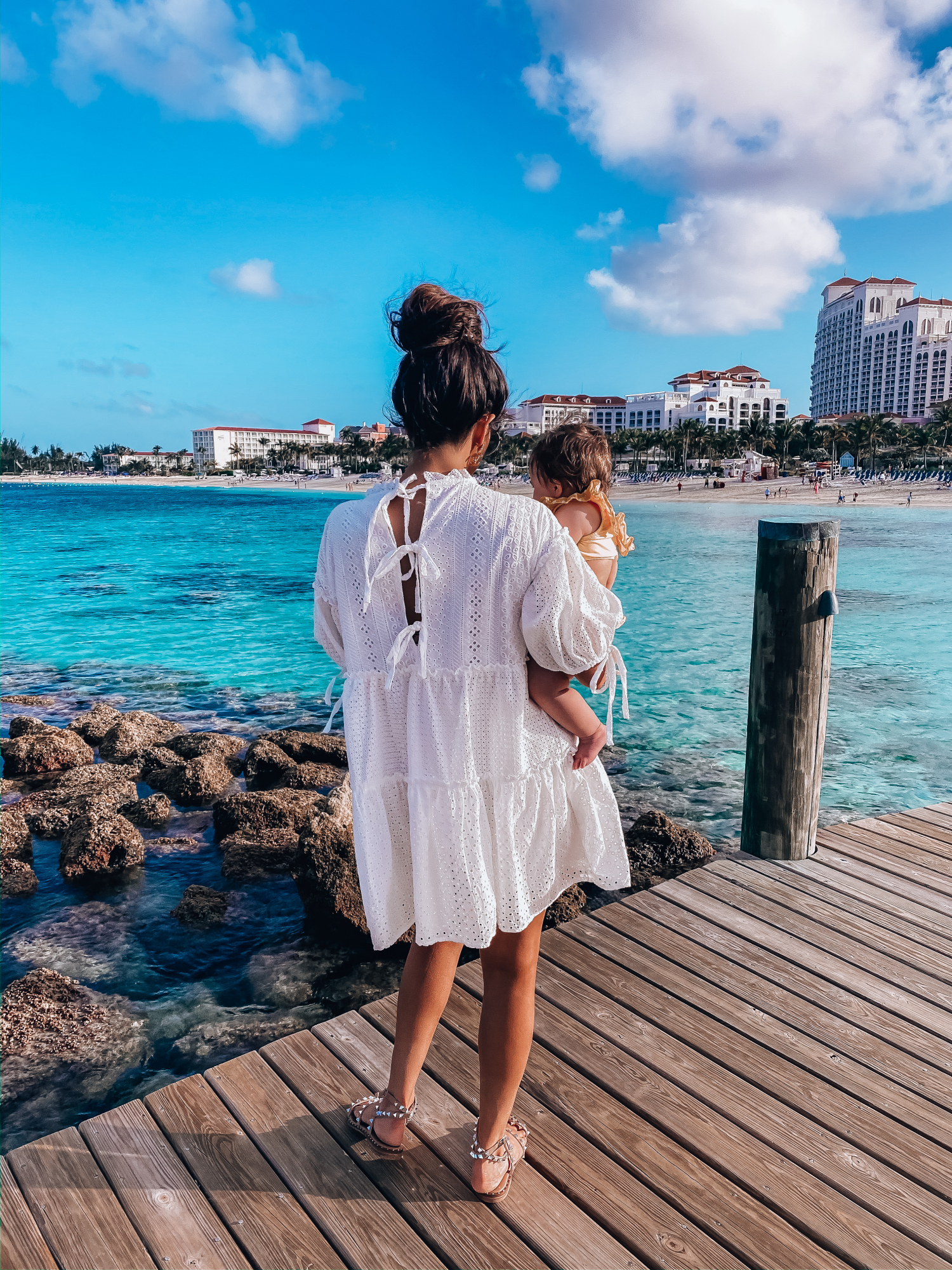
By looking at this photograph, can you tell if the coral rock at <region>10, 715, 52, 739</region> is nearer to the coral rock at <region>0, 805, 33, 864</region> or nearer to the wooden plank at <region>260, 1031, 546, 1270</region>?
the coral rock at <region>0, 805, 33, 864</region>

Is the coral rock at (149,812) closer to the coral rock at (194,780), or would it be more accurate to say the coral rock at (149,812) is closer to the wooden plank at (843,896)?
the coral rock at (194,780)

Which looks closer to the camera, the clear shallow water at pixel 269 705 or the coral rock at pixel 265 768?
the clear shallow water at pixel 269 705

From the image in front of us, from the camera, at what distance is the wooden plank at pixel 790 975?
7.03 feet

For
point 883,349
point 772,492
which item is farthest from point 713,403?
point 772,492

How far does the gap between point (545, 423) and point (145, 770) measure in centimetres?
11321

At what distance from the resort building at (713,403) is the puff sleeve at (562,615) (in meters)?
126

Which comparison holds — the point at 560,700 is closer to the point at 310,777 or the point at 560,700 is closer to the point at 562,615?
the point at 562,615

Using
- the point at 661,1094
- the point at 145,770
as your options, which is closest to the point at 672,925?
the point at 661,1094

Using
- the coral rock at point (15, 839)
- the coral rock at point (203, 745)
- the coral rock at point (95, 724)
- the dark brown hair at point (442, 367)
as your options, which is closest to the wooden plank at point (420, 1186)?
the dark brown hair at point (442, 367)

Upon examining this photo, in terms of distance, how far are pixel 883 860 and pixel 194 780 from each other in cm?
435

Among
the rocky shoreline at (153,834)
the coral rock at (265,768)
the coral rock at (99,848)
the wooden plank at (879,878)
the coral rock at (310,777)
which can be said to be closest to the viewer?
the wooden plank at (879,878)

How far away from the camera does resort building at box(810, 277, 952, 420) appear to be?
393 ft

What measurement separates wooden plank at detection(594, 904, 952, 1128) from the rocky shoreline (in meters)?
0.98

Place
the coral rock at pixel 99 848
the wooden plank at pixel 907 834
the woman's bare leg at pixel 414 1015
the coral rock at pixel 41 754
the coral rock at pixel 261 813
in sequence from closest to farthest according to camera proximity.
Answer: the woman's bare leg at pixel 414 1015 → the wooden plank at pixel 907 834 → the coral rock at pixel 99 848 → the coral rock at pixel 261 813 → the coral rock at pixel 41 754
